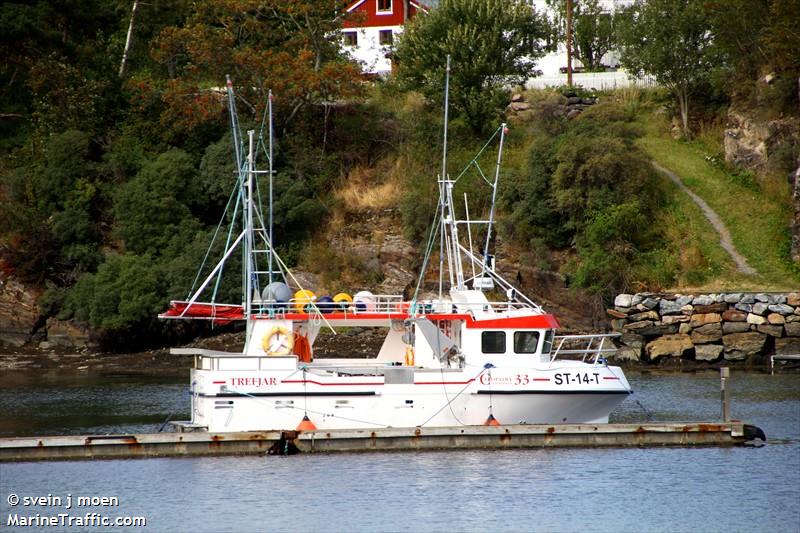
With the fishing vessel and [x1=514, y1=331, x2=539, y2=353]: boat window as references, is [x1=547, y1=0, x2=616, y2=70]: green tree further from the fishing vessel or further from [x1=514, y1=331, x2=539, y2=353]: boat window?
[x1=514, y1=331, x2=539, y2=353]: boat window

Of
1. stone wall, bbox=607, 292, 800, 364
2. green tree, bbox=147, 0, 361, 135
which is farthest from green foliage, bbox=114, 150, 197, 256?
stone wall, bbox=607, 292, 800, 364

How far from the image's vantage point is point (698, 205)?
5488 cm

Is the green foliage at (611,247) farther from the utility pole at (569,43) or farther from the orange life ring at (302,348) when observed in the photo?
the orange life ring at (302,348)

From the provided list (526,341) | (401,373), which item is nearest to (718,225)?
(526,341)

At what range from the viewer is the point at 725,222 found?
5372cm

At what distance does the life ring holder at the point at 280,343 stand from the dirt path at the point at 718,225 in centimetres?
2575

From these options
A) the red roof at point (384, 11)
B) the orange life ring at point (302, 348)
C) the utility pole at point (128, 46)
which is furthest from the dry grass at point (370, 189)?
the orange life ring at point (302, 348)

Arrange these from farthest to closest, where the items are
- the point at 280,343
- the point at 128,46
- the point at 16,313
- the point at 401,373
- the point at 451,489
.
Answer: the point at 128,46 → the point at 16,313 → the point at 280,343 → the point at 401,373 → the point at 451,489

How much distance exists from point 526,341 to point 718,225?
25388 millimetres

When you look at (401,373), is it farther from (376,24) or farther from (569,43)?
(376,24)

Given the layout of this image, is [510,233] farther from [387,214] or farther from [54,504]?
[54,504]

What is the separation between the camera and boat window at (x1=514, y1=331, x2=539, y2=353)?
101ft

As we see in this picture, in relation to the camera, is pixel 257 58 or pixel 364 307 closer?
pixel 364 307

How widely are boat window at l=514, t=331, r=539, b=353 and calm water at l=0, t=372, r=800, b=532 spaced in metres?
2.91
